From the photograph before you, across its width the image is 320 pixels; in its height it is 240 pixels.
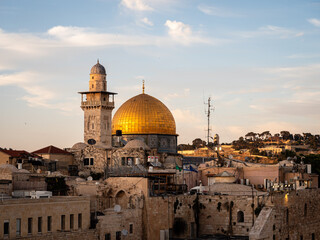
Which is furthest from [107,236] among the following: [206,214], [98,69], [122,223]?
[98,69]

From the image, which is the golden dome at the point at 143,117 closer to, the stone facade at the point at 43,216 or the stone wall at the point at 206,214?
the stone wall at the point at 206,214

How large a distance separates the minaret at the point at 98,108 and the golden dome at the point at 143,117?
0.97 meters

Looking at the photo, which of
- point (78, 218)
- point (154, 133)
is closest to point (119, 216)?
point (78, 218)

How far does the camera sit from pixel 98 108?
6519 centimetres

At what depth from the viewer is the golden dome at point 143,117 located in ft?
208

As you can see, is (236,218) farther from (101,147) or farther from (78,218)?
(101,147)

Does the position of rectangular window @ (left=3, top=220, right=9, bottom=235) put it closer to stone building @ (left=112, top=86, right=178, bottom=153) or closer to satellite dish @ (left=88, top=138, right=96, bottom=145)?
stone building @ (left=112, top=86, right=178, bottom=153)

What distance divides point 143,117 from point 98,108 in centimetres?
492

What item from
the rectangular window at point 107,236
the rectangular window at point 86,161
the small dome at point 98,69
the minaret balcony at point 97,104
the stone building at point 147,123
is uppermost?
the small dome at point 98,69

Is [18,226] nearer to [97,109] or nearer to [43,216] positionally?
[43,216]

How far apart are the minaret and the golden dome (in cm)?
97

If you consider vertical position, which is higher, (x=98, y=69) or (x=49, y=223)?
(x=98, y=69)

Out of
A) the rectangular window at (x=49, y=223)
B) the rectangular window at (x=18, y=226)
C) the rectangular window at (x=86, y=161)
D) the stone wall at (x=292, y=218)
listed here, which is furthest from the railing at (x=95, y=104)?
the rectangular window at (x=18, y=226)

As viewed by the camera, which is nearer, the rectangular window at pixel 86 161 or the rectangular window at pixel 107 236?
the rectangular window at pixel 107 236
